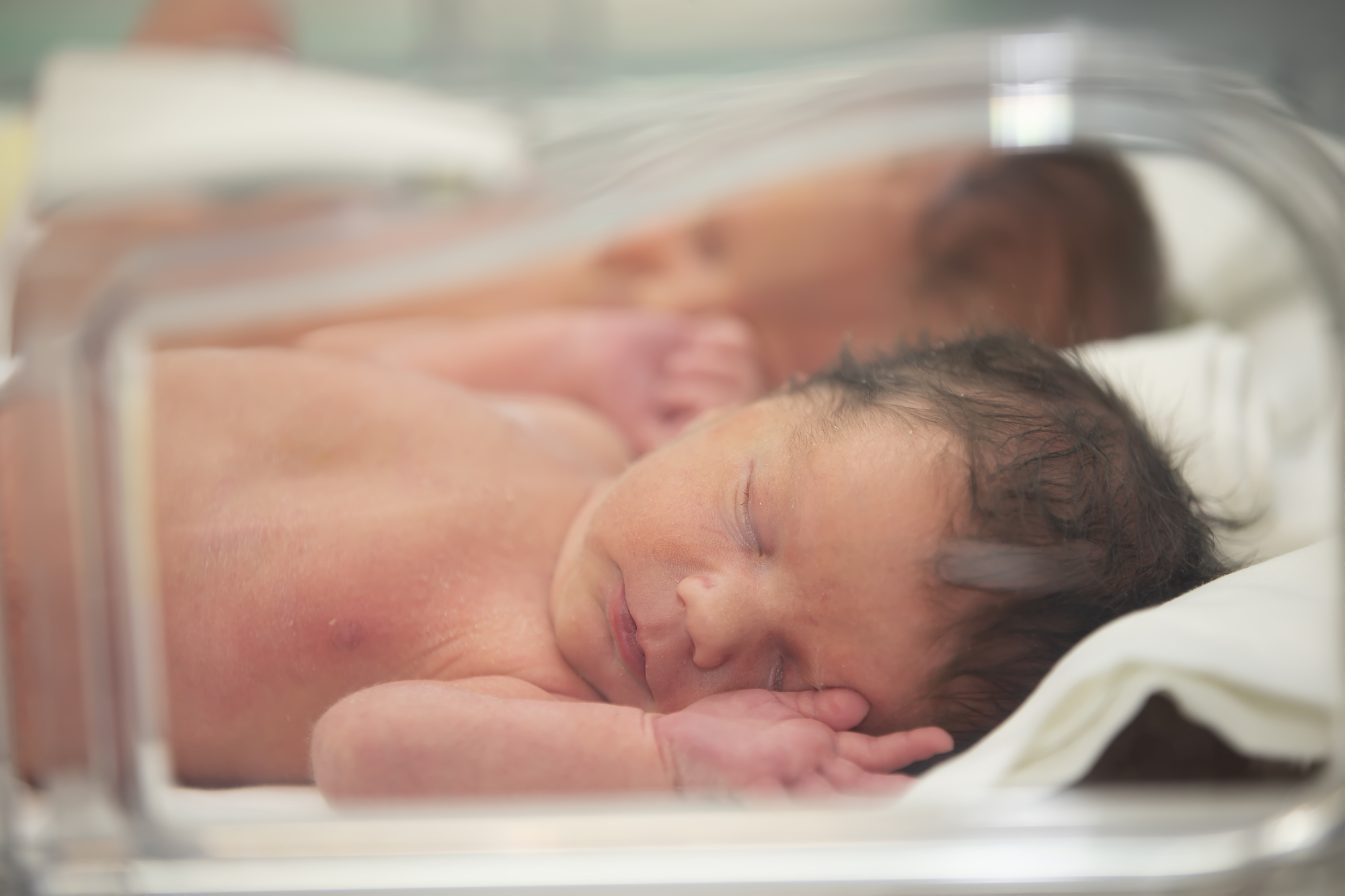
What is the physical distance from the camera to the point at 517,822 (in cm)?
45

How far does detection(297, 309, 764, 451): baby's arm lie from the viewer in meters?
0.95

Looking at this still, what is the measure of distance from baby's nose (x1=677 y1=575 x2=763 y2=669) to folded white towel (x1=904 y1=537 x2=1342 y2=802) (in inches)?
4.5

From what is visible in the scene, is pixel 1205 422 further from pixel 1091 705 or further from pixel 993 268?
pixel 1091 705

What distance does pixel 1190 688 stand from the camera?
1.51 ft

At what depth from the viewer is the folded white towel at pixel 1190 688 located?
17.7 inches

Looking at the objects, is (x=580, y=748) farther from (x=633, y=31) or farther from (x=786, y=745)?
(x=633, y=31)

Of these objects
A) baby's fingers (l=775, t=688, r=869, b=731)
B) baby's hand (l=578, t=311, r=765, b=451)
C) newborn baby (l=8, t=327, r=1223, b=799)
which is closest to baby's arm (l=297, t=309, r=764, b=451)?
baby's hand (l=578, t=311, r=765, b=451)

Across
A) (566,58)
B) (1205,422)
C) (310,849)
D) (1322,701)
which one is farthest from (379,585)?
(566,58)

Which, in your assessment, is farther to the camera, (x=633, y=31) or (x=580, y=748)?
(x=633, y=31)

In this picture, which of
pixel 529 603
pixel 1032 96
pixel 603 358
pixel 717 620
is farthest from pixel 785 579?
pixel 603 358

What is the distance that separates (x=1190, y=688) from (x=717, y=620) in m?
0.22

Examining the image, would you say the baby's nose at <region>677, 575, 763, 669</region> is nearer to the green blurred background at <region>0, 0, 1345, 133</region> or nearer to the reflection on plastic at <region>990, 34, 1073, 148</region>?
the reflection on plastic at <region>990, 34, 1073, 148</region>

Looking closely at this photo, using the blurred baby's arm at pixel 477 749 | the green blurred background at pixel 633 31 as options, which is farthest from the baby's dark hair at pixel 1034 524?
the green blurred background at pixel 633 31

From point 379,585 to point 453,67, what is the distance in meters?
0.81
